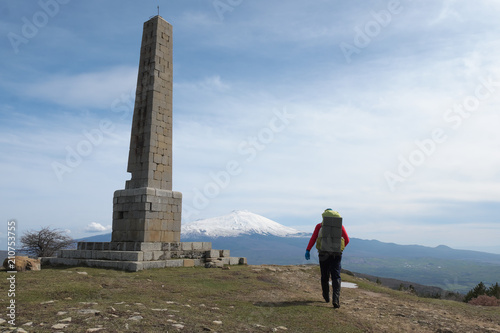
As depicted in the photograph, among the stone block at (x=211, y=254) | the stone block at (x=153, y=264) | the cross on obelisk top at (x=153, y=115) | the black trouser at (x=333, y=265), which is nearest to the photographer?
the black trouser at (x=333, y=265)

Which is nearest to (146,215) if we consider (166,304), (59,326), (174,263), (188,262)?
(174,263)

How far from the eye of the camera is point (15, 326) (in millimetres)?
5734

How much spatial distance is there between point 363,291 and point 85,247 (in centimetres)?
1195

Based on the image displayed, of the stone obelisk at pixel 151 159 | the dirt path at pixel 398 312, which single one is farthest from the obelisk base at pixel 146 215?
the dirt path at pixel 398 312

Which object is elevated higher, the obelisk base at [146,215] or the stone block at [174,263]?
the obelisk base at [146,215]

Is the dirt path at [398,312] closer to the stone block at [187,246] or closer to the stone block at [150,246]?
the stone block at [187,246]

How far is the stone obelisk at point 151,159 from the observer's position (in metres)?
16.1

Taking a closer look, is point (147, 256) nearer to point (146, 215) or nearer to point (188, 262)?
point (188, 262)

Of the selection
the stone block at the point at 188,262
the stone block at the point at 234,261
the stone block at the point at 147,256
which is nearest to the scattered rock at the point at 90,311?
the stone block at the point at 147,256

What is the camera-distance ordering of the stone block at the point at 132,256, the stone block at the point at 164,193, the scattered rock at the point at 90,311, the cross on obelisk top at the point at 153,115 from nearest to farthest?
1. the scattered rock at the point at 90,311
2. the stone block at the point at 132,256
3. the stone block at the point at 164,193
4. the cross on obelisk top at the point at 153,115

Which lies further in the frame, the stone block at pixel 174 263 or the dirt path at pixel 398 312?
the stone block at pixel 174 263

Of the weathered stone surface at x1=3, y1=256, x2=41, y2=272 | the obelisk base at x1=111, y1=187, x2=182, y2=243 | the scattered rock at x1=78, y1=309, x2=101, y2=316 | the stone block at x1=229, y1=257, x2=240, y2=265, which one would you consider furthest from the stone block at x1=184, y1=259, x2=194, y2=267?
the scattered rock at x1=78, y1=309, x2=101, y2=316

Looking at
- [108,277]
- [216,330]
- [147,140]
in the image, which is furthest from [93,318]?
[147,140]

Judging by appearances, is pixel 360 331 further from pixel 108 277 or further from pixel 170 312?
pixel 108 277
